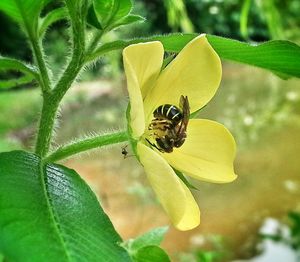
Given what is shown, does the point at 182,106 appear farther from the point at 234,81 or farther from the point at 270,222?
the point at 234,81

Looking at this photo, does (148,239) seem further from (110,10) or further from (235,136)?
(235,136)

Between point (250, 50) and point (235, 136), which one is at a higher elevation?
point (235, 136)

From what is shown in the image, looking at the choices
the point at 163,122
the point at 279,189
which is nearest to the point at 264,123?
the point at 279,189

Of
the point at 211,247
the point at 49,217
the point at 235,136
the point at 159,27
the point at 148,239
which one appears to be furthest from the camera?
the point at 159,27

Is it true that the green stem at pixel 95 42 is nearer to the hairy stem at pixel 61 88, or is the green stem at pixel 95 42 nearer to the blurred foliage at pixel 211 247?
the hairy stem at pixel 61 88

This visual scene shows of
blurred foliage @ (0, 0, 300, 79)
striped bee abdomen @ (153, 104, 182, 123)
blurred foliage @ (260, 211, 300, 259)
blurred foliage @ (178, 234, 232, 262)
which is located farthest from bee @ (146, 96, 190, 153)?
blurred foliage @ (0, 0, 300, 79)

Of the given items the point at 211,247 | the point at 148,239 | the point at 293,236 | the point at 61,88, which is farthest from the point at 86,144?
the point at 211,247

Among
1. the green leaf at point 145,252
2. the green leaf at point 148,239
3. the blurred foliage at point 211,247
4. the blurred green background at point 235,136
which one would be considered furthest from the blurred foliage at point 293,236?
the green leaf at point 145,252
